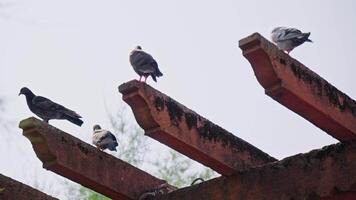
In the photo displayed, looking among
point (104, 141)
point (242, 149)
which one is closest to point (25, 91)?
point (104, 141)

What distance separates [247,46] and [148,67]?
4.11 m

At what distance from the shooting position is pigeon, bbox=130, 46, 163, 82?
27.8 ft

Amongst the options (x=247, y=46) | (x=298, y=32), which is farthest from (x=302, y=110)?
(x=298, y=32)

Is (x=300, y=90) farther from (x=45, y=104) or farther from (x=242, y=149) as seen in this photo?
(x=45, y=104)

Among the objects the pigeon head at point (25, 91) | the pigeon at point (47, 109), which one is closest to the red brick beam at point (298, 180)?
the pigeon at point (47, 109)

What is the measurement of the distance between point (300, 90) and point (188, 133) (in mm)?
926

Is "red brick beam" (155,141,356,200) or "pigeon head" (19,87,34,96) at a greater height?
"pigeon head" (19,87,34,96)

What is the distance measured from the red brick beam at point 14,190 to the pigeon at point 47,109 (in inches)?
81.2

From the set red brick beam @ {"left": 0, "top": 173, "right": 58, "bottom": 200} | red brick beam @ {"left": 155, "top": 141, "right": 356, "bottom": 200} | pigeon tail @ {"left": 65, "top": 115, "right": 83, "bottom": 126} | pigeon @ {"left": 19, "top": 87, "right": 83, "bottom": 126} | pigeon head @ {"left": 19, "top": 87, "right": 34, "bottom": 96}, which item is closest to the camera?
red brick beam @ {"left": 155, "top": 141, "right": 356, "bottom": 200}

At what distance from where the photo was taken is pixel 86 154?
5.68 m

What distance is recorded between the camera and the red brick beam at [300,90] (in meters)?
4.51

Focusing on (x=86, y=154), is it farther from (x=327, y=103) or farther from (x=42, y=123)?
(x=327, y=103)

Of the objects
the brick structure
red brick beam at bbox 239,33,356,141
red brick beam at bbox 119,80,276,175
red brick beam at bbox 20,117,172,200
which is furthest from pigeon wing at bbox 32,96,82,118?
red brick beam at bbox 239,33,356,141

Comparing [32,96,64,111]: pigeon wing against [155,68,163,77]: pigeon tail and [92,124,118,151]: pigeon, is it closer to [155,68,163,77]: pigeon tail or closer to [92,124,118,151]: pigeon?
[92,124,118,151]: pigeon
